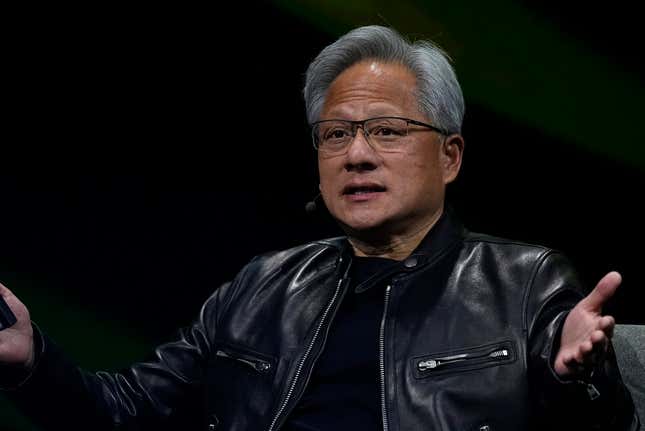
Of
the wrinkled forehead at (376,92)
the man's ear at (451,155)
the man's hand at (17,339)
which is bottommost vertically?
the man's hand at (17,339)

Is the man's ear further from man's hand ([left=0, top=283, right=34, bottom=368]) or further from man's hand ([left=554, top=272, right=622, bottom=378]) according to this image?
man's hand ([left=0, top=283, right=34, bottom=368])

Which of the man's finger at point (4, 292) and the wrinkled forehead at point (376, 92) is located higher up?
the wrinkled forehead at point (376, 92)

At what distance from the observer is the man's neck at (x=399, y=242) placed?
2.09 m

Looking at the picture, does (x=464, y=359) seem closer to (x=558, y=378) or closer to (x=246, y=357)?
(x=558, y=378)

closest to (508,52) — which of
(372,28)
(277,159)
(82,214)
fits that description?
(372,28)

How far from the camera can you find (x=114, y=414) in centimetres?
202

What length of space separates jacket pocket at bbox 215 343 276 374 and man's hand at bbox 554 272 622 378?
637 millimetres

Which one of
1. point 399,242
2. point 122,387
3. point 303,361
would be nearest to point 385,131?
point 399,242

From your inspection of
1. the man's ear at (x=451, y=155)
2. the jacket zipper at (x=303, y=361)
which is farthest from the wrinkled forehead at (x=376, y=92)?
the jacket zipper at (x=303, y=361)

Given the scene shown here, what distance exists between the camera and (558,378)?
5.32 feet

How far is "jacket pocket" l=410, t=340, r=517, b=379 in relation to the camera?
1.79 meters

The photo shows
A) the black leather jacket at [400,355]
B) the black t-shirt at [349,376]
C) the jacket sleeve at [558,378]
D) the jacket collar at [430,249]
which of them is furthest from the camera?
the jacket collar at [430,249]

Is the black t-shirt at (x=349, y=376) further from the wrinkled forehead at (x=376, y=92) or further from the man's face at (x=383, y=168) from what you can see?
the wrinkled forehead at (x=376, y=92)

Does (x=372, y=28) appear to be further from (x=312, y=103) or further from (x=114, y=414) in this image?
(x=114, y=414)
